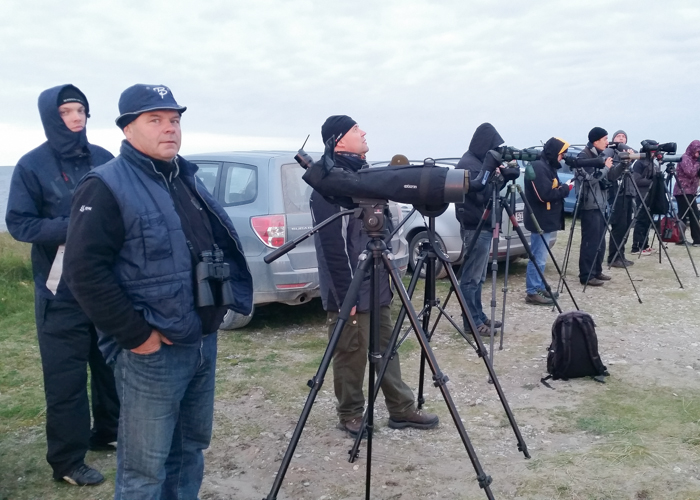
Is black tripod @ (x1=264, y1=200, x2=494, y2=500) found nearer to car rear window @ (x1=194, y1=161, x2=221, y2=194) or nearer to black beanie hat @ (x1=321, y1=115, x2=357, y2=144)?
black beanie hat @ (x1=321, y1=115, x2=357, y2=144)

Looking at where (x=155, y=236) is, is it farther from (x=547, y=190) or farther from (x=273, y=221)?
(x=547, y=190)

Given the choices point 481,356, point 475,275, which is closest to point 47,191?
point 481,356

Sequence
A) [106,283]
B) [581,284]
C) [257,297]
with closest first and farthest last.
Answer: [106,283]
[257,297]
[581,284]

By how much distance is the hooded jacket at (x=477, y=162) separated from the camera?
5398mm

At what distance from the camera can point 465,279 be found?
18.1 feet

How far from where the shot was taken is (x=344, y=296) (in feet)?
11.1

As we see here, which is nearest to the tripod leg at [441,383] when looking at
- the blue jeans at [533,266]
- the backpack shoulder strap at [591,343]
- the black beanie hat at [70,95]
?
the black beanie hat at [70,95]

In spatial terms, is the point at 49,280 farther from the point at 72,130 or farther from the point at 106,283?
the point at 106,283

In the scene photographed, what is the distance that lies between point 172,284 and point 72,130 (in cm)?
135

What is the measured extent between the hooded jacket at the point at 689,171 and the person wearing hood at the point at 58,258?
930 cm

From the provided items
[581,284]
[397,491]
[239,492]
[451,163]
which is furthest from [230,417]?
[451,163]

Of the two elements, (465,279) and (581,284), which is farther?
(581,284)

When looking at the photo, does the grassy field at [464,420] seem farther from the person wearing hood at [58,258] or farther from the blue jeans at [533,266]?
the blue jeans at [533,266]

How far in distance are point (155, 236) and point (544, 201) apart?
527cm
